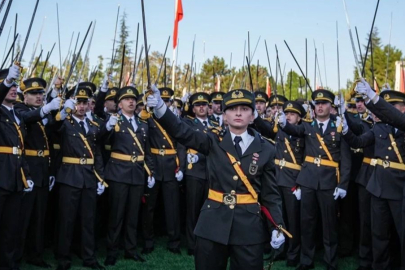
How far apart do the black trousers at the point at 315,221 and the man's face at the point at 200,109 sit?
2329 millimetres

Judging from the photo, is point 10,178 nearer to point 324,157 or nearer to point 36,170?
point 36,170

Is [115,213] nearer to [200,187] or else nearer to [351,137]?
[200,187]

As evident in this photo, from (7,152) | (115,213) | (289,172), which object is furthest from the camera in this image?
(289,172)

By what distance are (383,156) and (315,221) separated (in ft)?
4.67

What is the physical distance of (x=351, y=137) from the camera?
21.0ft

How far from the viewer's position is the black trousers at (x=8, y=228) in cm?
565

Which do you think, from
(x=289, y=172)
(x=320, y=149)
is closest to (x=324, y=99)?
(x=320, y=149)

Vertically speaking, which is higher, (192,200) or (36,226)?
(192,200)

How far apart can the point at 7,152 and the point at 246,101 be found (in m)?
3.19

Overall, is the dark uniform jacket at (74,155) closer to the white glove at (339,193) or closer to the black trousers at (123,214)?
the black trousers at (123,214)

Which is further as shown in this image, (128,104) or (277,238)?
(128,104)

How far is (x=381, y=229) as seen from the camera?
6277 mm

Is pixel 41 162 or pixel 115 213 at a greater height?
pixel 41 162

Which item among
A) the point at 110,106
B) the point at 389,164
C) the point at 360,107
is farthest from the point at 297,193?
the point at 110,106
